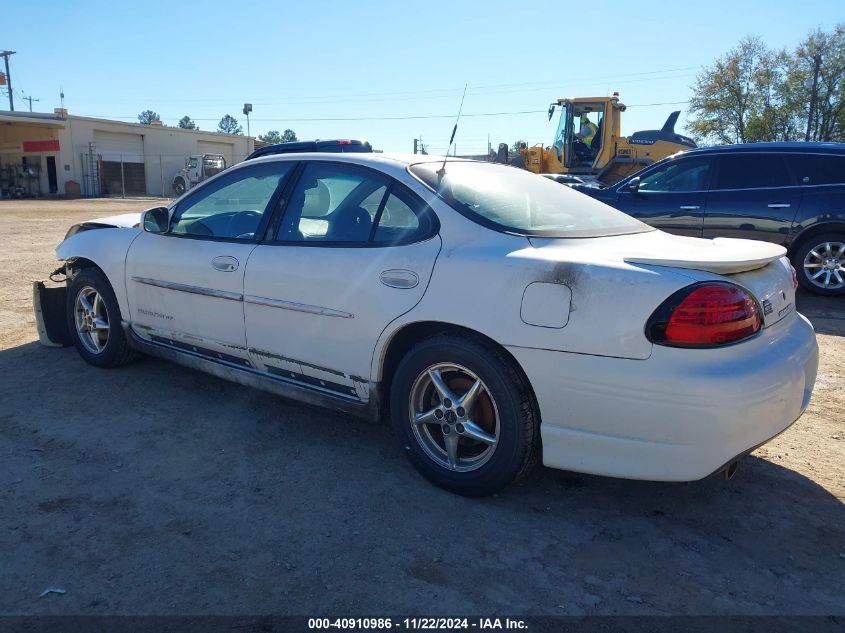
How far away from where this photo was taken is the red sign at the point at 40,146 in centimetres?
3809

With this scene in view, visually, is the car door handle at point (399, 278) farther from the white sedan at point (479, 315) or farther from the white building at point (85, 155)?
the white building at point (85, 155)

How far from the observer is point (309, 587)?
8.11 feet

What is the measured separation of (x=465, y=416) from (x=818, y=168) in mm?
6559

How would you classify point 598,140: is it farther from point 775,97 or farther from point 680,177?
point 775,97

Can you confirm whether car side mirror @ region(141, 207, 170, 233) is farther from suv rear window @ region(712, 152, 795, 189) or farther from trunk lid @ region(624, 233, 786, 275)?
suv rear window @ region(712, 152, 795, 189)

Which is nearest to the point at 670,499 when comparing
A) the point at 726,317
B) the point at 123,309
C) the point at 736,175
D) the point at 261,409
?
the point at 726,317

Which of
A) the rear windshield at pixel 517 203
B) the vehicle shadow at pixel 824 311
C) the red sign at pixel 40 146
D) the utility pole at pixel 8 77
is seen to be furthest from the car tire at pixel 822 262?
the utility pole at pixel 8 77

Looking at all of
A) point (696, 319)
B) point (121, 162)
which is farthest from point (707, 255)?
point (121, 162)

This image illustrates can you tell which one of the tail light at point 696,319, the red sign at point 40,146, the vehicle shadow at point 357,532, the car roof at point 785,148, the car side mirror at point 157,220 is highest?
the red sign at point 40,146

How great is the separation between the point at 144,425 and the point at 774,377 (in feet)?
11.0

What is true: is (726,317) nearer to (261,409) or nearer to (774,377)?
(774,377)

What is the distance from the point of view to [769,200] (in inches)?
299

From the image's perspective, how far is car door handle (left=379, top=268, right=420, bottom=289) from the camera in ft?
10.3

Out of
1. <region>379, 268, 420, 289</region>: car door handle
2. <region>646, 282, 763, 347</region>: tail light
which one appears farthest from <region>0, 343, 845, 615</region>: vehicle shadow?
<region>379, 268, 420, 289</region>: car door handle
